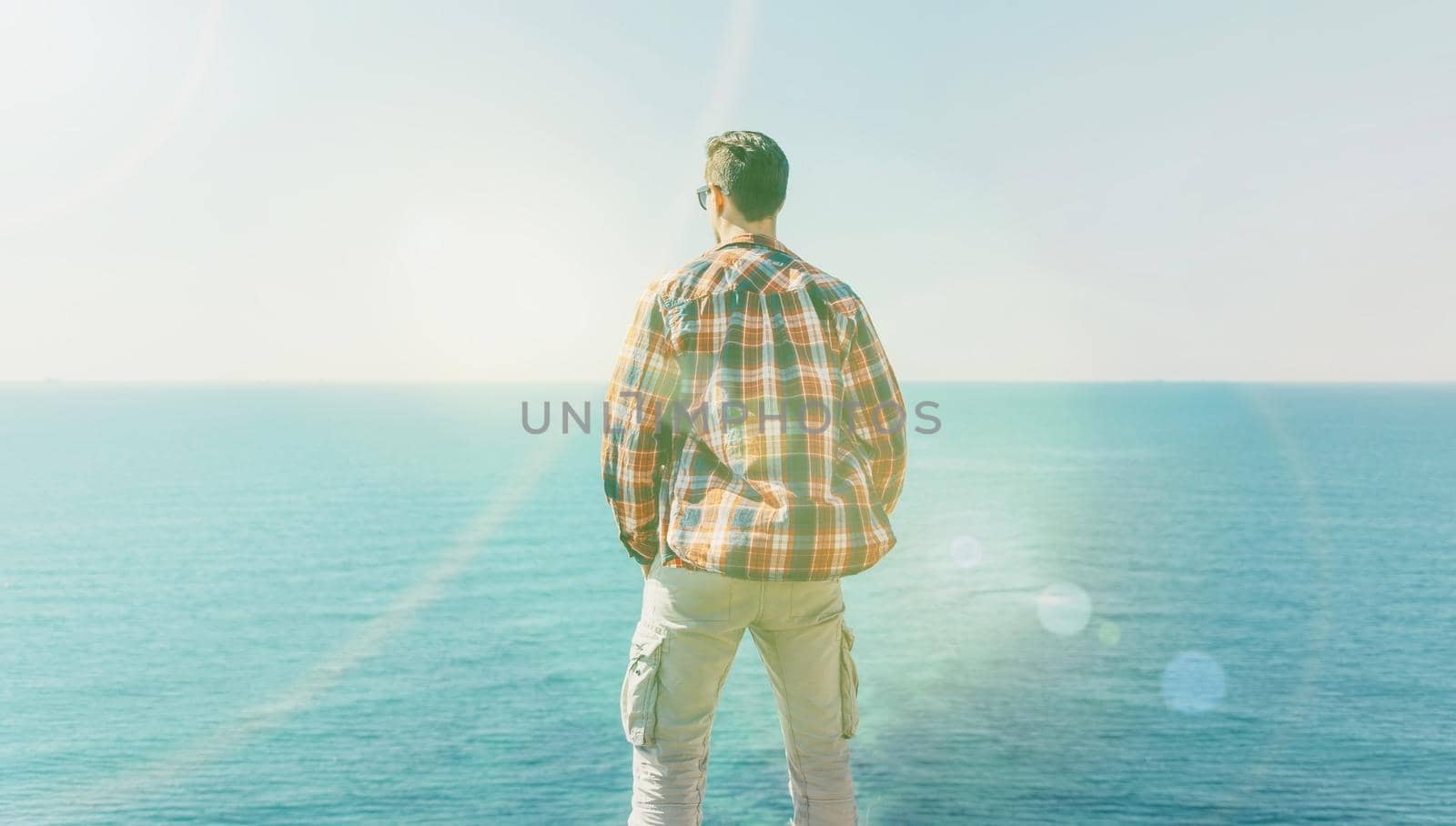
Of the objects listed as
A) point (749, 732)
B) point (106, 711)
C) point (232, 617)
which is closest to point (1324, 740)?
point (749, 732)

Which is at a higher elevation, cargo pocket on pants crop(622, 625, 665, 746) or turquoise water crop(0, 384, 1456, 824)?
cargo pocket on pants crop(622, 625, 665, 746)

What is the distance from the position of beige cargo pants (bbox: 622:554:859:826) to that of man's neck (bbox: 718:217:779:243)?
105 centimetres

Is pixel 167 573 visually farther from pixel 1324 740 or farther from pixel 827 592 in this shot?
pixel 827 592

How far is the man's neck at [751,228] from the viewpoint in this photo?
9.95 feet

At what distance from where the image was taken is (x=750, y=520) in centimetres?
267

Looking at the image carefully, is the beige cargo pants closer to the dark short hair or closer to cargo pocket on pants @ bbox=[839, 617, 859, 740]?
cargo pocket on pants @ bbox=[839, 617, 859, 740]

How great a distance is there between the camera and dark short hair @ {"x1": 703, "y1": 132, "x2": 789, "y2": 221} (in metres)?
2.95

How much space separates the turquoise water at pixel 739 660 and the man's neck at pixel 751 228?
42.3 metres

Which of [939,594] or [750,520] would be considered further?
[939,594]

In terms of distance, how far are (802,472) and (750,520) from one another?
21 cm

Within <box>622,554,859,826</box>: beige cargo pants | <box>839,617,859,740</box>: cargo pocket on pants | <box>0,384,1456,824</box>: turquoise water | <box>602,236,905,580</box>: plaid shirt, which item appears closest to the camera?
<box>602,236,905,580</box>: plaid shirt

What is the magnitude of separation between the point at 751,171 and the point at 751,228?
7.1 inches
